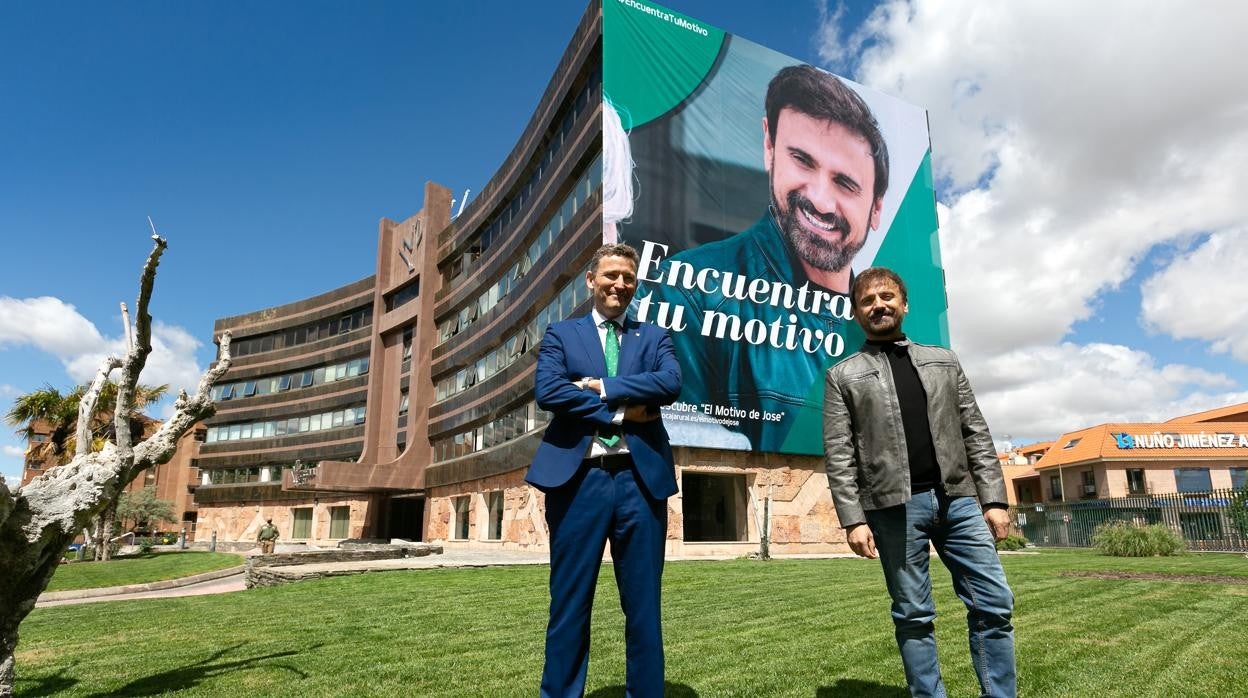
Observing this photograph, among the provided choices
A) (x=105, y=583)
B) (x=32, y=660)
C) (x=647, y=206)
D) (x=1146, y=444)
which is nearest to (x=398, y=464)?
(x=105, y=583)

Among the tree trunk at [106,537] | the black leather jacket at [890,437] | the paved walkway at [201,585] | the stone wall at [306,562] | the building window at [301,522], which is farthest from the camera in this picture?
the building window at [301,522]

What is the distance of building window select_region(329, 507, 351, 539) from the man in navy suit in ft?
157

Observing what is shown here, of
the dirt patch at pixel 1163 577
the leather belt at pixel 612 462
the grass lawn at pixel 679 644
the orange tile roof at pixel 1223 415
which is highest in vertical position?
the orange tile roof at pixel 1223 415

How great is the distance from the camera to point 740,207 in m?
23.8

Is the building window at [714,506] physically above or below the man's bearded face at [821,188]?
below

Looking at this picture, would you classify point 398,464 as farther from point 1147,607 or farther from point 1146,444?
point 1146,444

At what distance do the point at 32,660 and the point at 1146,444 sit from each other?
56144 millimetres

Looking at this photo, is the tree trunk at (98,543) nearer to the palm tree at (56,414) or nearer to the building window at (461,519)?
the palm tree at (56,414)

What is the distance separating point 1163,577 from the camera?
10.7 m

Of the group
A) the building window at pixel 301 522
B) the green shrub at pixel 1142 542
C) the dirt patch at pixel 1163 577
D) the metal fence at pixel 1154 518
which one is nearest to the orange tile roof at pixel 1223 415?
the metal fence at pixel 1154 518

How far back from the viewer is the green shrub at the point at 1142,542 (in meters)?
18.0

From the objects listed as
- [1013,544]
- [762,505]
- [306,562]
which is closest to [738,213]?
[762,505]

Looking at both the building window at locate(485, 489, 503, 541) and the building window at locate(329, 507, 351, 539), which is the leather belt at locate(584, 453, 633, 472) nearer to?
the building window at locate(485, 489, 503, 541)

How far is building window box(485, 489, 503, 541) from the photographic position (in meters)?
29.7
